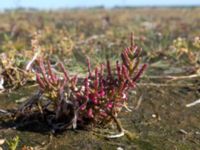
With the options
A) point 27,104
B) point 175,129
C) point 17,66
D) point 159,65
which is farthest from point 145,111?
point 159,65

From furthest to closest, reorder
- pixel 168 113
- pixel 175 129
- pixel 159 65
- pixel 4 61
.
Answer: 1. pixel 159 65
2. pixel 4 61
3. pixel 168 113
4. pixel 175 129

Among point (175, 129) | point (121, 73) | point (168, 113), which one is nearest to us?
point (121, 73)

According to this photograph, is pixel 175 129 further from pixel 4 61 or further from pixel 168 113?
pixel 4 61

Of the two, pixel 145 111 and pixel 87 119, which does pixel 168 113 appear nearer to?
pixel 145 111

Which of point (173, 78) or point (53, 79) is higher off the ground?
point (53, 79)

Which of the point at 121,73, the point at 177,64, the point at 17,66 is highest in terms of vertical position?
the point at 121,73

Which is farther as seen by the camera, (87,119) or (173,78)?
(173,78)
